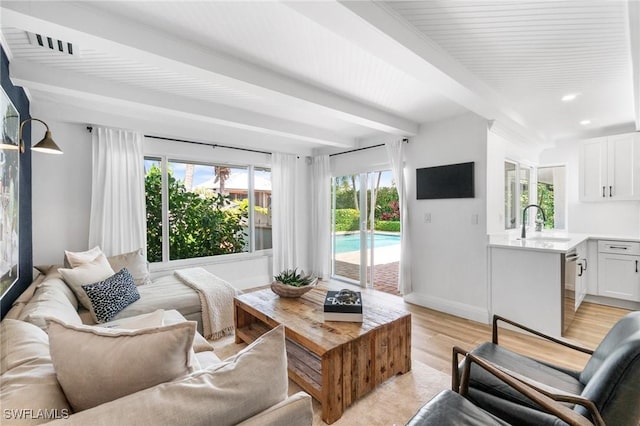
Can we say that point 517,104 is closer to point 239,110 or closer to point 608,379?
point 608,379

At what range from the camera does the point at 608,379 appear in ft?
3.56

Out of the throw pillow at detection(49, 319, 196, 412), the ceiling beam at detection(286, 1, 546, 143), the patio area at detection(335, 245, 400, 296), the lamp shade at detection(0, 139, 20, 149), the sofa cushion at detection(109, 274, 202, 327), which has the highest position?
the ceiling beam at detection(286, 1, 546, 143)

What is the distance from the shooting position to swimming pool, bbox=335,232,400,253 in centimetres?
454

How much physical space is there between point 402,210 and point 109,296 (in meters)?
3.38

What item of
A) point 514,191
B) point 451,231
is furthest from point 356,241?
point 514,191

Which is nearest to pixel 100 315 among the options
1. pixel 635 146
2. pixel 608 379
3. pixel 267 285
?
pixel 267 285

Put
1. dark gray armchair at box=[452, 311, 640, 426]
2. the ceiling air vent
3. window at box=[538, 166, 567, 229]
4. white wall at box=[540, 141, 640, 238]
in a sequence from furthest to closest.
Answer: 1. window at box=[538, 166, 567, 229]
2. white wall at box=[540, 141, 640, 238]
3. the ceiling air vent
4. dark gray armchair at box=[452, 311, 640, 426]

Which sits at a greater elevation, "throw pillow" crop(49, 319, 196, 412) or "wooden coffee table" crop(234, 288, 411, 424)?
"throw pillow" crop(49, 319, 196, 412)

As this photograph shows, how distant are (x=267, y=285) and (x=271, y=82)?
3.31 m

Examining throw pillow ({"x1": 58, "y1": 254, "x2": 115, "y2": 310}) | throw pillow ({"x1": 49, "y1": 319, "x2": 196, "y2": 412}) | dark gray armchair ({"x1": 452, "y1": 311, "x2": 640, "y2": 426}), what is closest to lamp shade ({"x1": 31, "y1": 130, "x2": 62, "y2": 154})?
throw pillow ({"x1": 58, "y1": 254, "x2": 115, "y2": 310})

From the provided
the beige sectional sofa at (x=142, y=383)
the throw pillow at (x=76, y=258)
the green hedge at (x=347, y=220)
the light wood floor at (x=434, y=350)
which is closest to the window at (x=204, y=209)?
the throw pillow at (x=76, y=258)

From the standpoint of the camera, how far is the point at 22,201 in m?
2.29

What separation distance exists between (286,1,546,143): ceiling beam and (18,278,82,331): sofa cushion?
6.64ft

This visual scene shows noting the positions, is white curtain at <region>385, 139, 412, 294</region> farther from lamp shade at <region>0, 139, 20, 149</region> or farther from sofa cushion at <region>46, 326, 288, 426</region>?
lamp shade at <region>0, 139, 20, 149</region>
